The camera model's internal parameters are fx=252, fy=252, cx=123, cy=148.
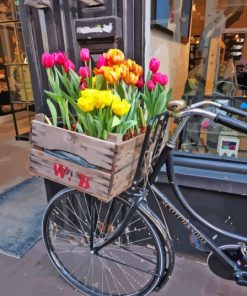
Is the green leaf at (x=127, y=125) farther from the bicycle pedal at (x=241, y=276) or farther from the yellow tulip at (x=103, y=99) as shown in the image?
the bicycle pedal at (x=241, y=276)

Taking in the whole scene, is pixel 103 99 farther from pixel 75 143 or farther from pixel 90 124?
pixel 75 143

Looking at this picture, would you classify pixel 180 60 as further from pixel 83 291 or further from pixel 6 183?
pixel 6 183

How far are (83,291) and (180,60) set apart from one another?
221 cm

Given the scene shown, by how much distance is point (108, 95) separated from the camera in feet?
3.44

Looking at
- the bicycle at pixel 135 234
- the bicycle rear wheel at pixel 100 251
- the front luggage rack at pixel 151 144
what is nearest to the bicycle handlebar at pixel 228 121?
the bicycle at pixel 135 234

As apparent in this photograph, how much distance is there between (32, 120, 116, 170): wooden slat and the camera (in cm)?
112

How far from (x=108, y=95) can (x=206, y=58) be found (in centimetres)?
194

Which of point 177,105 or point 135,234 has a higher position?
point 177,105

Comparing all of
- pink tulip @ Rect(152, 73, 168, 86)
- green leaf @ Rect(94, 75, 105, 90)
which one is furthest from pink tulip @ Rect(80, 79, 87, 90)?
pink tulip @ Rect(152, 73, 168, 86)

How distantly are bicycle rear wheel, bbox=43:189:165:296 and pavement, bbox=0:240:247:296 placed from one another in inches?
4.3

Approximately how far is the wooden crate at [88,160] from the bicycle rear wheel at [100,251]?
258 millimetres

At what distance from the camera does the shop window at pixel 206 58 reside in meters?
2.01

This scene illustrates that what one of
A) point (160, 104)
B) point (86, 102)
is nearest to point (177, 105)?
point (160, 104)

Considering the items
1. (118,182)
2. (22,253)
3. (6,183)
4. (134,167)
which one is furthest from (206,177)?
(6,183)
